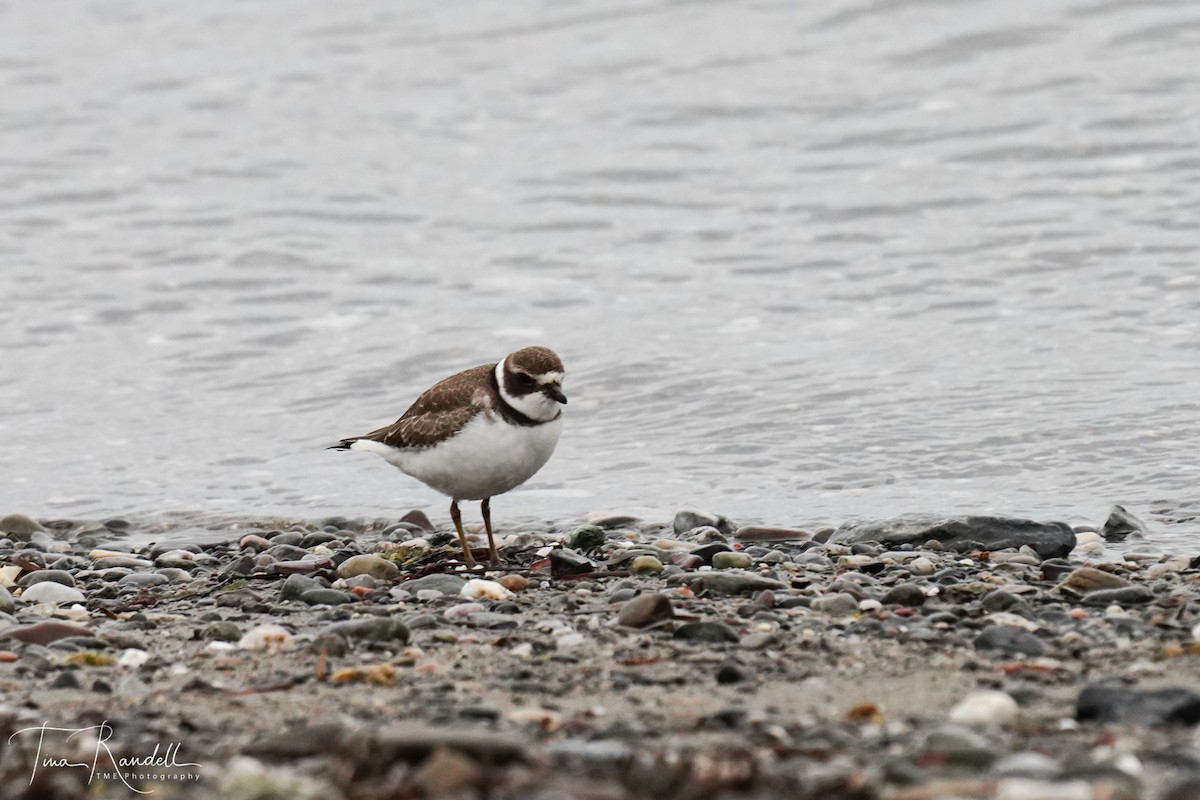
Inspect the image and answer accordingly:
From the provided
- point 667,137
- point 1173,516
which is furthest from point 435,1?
point 1173,516

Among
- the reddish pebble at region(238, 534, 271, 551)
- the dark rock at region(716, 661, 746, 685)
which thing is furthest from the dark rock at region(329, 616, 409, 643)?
the reddish pebble at region(238, 534, 271, 551)

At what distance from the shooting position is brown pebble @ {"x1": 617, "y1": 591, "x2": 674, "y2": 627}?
632 cm

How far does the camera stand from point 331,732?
469 cm

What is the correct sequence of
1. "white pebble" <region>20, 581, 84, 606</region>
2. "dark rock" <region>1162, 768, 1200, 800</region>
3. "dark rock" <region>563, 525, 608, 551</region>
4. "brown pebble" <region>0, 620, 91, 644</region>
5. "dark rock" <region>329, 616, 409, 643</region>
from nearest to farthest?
"dark rock" <region>1162, 768, 1200, 800</region>, "dark rock" <region>329, 616, 409, 643</region>, "brown pebble" <region>0, 620, 91, 644</region>, "white pebble" <region>20, 581, 84, 606</region>, "dark rock" <region>563, 525, 608, 551</region>

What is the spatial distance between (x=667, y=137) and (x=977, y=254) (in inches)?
210

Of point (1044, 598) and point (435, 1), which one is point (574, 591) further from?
point (435, 1)

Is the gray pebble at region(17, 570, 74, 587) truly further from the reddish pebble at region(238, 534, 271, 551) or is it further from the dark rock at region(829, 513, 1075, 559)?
the dark rock at region(829, 513, 1075, 559)

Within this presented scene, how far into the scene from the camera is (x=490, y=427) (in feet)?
25.2

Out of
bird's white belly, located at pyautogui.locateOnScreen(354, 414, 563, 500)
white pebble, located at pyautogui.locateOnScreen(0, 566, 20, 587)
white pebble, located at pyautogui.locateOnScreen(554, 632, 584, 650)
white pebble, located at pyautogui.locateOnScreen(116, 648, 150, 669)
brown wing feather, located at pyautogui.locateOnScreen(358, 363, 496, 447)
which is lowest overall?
white pebble, located at pyautogui.locateOnScreen(554, 632, 584, 650)

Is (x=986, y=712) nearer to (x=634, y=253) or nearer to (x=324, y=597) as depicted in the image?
(x=324, y=597)

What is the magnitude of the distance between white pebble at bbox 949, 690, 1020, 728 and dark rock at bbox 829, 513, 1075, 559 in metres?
3.06

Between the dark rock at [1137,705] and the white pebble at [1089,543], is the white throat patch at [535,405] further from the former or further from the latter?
the dark rock at [1137,705]

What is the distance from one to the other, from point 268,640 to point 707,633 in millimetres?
1815

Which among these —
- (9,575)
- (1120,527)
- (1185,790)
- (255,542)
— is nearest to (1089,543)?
(1120,527)
